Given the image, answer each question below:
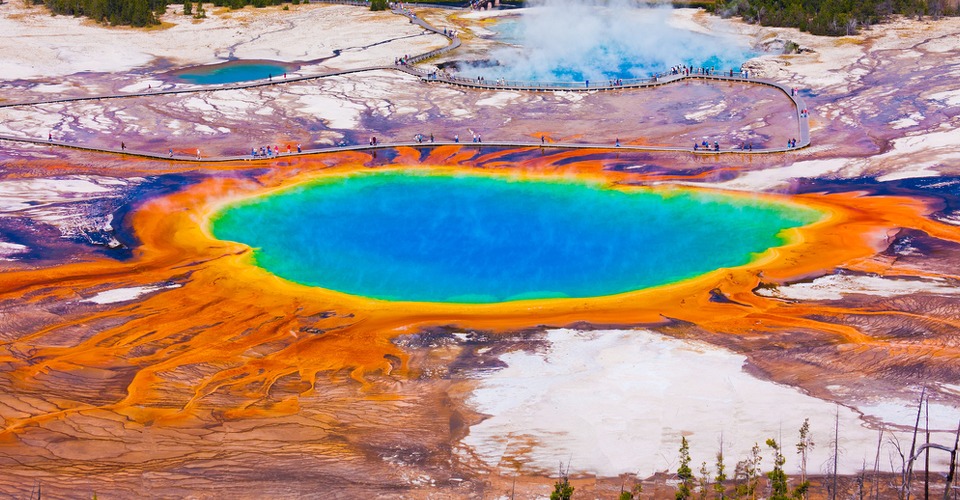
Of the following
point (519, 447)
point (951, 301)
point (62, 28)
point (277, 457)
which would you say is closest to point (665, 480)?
point (519, 447)

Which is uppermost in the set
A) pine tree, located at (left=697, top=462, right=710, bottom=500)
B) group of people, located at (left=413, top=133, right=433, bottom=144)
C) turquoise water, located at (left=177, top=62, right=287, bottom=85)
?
turquoise water, located at (left=177, top=62, right=287, bottom=85)

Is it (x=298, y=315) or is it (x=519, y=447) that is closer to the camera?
(x=519, y=447)

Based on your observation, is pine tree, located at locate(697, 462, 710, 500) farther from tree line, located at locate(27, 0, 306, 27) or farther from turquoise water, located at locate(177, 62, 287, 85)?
tree line, located at locate(27, 0, 306, 27)

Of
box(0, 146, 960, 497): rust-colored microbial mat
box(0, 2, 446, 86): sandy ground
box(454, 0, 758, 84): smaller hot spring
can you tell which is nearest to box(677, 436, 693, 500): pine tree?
box(0, 146, 960, 497): rust-colored microbial mat

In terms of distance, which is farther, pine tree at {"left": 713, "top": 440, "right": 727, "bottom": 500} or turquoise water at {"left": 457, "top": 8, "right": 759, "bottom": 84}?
turquoise water at {"left": 457, "top": 8, "right": 759, "bottom": 84}

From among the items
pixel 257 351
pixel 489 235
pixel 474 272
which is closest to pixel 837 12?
pixel 489 235

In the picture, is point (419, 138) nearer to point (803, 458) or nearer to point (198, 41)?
point (198, 41)

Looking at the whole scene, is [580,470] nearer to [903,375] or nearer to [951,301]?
[903,375]
